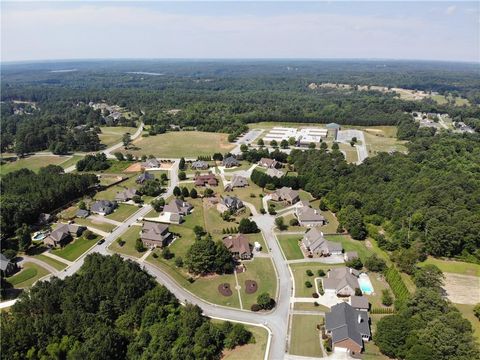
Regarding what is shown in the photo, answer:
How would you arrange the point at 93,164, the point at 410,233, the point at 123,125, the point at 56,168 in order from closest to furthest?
the point at 410,233
the point at 56,168
the point at 93,164
the point at 123,125

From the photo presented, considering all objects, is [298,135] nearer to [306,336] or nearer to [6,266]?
[306,336]

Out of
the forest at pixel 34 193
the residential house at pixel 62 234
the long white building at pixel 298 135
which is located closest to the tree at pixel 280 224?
the residential house at pixel 62 234

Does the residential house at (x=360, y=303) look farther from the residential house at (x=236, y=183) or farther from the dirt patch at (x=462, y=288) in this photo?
the residential house at (x=236, y=183)

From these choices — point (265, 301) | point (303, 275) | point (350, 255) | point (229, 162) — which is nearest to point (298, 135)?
point (229, 162)

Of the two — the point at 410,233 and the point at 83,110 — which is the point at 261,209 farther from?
the point at 83,110

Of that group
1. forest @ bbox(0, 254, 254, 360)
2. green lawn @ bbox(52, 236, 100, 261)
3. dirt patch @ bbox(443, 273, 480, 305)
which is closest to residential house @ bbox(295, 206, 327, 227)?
dirt patch @ bbox(443, 273, 480, 305)

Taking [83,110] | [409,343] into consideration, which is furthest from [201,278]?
[83,110]

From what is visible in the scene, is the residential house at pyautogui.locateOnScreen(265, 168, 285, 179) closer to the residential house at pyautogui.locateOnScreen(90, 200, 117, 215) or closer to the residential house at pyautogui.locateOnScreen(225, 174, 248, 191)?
the residential house at pyautogui.locateOnScreen(225, 174, 248, 191)
